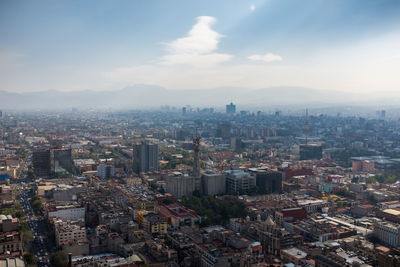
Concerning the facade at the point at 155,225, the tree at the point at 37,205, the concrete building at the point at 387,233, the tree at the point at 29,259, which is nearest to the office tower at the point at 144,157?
the tree at the point at 37,205

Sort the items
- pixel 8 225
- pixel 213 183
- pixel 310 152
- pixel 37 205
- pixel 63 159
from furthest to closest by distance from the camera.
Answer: pixel 310 152 < pixel 63 159 < pixel 213 183 < pixel 37 205 < pixel 8 225

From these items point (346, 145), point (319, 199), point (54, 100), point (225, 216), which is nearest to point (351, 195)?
point (319, 199)

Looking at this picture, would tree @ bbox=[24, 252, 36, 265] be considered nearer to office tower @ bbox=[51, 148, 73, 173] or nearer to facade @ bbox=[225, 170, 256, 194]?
facade @ bbox=[225, 170, 256, 194]

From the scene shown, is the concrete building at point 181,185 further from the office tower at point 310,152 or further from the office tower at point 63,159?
the office tower at point 310,152

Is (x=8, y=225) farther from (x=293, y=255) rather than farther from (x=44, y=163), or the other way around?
(x=44, y=163)

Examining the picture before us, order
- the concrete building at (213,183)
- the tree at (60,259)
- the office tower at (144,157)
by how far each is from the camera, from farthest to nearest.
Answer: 1. the office tower at (144,157)
2. the concrete building at (213,183)
3. the tree at (60,259)

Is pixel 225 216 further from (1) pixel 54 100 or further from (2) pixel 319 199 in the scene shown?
(1) pixel 54 100

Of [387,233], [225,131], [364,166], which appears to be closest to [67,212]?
[387,233]
